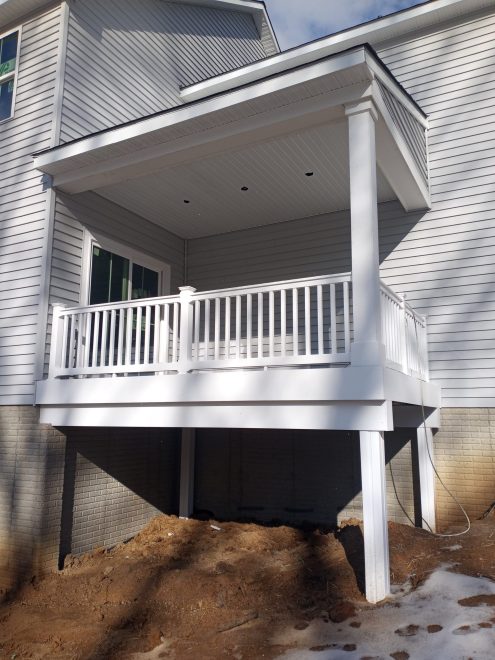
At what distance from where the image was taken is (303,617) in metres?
4.43

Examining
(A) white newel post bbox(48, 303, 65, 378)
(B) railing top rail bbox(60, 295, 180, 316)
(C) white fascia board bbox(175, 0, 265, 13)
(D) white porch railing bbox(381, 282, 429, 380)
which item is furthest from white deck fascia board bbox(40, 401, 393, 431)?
(C) white fascia board bbox(175, 0, 265, 13)

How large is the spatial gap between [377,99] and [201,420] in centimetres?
345

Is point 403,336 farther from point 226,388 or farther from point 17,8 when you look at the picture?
point 17,8

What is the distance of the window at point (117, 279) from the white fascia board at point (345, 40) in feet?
9.55

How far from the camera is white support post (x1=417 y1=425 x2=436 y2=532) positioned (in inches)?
271

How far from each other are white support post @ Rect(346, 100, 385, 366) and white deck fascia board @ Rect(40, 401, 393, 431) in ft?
1.43

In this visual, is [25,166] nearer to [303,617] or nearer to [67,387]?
[67,387]

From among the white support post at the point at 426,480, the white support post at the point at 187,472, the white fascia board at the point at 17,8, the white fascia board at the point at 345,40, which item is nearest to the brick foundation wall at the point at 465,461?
the white support post at the point at 426,480

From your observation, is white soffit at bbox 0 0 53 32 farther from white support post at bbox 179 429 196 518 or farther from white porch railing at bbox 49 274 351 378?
white support post at bbox 179 429 196 518

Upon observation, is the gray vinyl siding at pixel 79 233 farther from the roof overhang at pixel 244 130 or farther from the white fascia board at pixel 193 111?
the white fascia board at pixel 193 111

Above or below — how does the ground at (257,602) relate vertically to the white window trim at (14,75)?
below

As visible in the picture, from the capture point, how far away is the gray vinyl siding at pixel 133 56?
745 centimetres

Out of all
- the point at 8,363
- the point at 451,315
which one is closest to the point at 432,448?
the point at 451,315

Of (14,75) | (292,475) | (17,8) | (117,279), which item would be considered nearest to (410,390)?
(292,475)
